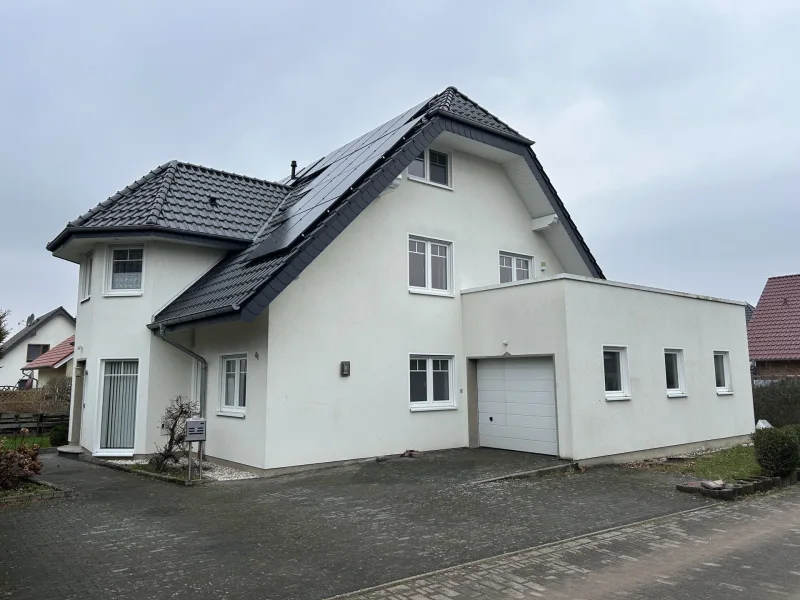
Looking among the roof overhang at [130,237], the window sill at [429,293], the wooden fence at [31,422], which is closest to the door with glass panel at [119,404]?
the roof overhang at [130,237]

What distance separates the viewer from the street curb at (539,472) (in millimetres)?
10188

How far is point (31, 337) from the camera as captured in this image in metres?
42.9

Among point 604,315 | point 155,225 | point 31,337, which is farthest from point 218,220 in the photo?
point 31,337

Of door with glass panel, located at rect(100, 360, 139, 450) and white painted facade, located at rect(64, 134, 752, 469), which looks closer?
white painted facade, located at rect(64, 134, 752, 469)

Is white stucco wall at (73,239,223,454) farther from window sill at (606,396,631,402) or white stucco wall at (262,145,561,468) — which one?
window sill at (606,396,631,402)

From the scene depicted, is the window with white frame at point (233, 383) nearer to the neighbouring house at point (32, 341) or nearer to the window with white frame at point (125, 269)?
the window with white frame at point (125, 269)

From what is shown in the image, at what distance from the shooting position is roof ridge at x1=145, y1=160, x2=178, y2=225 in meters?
12.9

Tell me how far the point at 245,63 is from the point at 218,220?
366 cm

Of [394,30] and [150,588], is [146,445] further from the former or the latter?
[394,30]

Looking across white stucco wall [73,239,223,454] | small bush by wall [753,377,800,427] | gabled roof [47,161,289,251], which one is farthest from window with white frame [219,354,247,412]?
small bush by wall [753,377,800,427]

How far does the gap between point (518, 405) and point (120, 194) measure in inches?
416

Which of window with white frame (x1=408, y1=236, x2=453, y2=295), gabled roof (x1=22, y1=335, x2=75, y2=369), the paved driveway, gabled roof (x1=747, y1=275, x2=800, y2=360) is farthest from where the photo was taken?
gabled roof (x1=22, y1=335, x2=75, y2=369)

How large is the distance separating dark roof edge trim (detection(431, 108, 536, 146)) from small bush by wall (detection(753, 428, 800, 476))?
8475 millimetres

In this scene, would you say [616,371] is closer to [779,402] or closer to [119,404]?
[779,402]
